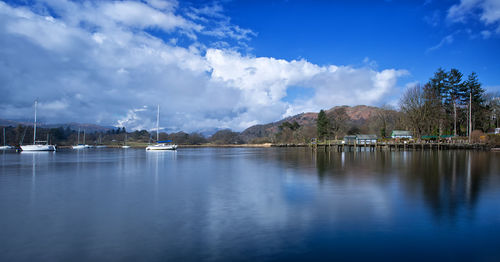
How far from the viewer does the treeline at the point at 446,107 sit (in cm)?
5688

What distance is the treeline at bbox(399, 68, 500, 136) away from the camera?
5688 centimetres

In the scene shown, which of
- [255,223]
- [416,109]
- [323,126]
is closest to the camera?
[255,223]

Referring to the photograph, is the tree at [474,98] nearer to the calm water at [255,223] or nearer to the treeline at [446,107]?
the treeline at [446,107]

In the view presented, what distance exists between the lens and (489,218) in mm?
8281

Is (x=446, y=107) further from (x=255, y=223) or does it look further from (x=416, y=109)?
(x=255, y=223)

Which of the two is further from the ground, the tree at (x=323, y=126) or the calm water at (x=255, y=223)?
the tree at (x=323, y=126)

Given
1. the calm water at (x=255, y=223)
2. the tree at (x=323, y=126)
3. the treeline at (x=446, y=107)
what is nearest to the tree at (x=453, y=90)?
the treeline at (x=446, y=107)

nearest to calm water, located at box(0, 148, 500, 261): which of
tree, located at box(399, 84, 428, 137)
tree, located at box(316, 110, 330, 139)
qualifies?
tree, located at box(399, 84, 428, 137)

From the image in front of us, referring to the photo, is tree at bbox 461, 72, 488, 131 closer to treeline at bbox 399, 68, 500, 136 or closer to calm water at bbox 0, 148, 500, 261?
treeline at bbox 399, 68, 500, 136

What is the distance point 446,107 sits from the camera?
61.8 meters

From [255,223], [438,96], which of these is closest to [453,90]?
[438,96]

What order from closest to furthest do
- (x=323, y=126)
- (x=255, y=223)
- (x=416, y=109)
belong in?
1. (x=255, y=223)
2. (x=416, y=109)
3. (x=323, y=126)

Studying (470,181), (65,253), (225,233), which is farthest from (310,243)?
(470,181)

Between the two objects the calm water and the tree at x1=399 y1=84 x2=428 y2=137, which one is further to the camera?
the tree at x1=399 y1=84 x2=428 y2=137
